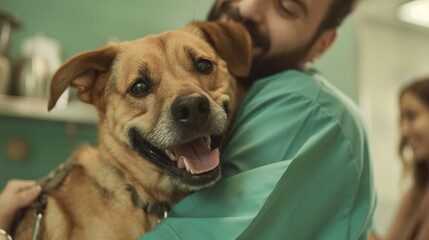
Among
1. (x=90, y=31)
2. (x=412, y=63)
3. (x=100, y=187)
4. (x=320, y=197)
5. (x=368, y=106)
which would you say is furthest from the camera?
(x=412, y=63)

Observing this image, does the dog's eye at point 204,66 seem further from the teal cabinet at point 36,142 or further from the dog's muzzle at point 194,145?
the teal cabinet at point 36,142

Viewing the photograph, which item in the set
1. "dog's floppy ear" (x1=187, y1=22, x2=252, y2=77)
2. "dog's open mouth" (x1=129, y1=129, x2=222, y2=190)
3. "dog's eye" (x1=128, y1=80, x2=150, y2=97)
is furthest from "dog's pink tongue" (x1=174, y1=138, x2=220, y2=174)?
"dog's floppy ear" (x1=187, y1=22, x2=252, y2=77)

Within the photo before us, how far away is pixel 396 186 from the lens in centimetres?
423

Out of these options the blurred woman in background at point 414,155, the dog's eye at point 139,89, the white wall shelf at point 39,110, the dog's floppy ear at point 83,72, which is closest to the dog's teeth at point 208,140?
the dog's eye at point 139,89

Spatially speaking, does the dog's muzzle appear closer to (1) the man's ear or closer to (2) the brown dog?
(2) the brown dog

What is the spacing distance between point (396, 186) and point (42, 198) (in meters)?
3.63

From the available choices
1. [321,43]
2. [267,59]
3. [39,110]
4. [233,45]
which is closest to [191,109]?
[233,45]

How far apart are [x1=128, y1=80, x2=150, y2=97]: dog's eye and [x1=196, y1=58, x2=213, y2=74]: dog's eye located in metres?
0.16

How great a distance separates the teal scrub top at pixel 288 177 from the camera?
3.41 ft

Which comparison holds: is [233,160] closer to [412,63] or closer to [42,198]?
[42,198]

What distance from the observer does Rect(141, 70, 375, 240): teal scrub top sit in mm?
1039

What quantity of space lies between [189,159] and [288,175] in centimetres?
26

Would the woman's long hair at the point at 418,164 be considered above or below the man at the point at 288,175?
below

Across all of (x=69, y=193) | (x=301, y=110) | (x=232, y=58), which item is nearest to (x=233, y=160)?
(x=301, y=110)
